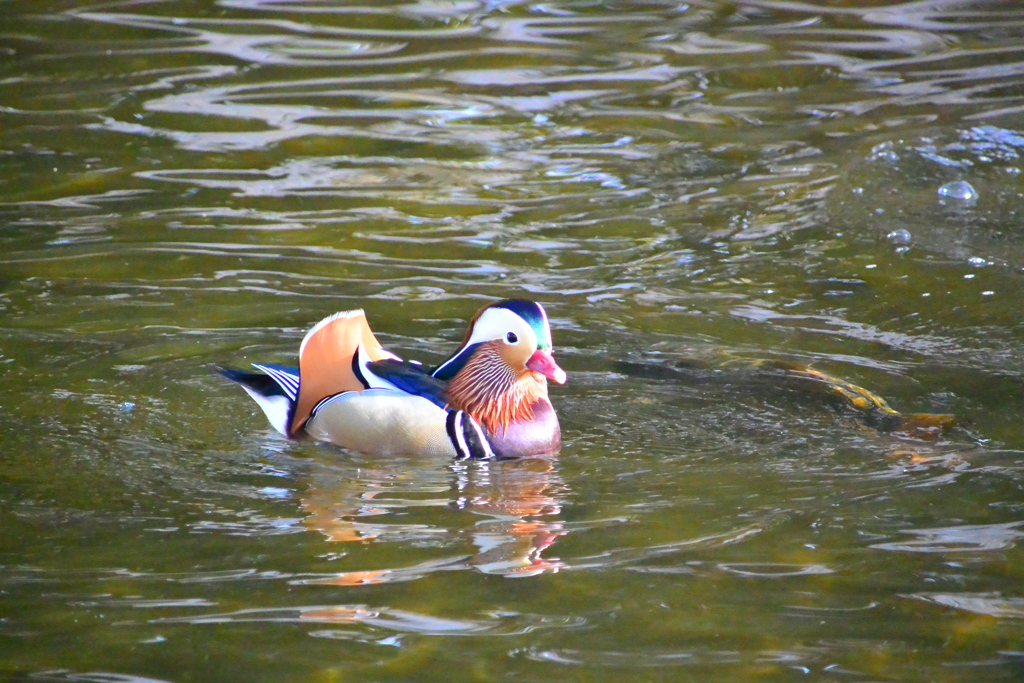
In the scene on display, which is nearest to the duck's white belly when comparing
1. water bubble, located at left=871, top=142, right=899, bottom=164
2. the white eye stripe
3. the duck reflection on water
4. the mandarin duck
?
the mandarin duck

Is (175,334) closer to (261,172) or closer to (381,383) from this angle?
(381,383)

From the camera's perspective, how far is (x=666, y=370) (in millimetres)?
6605

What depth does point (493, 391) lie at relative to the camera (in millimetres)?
5879

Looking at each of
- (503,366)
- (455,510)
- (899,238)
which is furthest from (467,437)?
(899,238)

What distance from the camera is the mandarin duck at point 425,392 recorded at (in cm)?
568

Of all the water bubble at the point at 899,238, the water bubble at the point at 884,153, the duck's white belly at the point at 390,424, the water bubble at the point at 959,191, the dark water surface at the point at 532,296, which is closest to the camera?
the dark water surface at the point at 532,296

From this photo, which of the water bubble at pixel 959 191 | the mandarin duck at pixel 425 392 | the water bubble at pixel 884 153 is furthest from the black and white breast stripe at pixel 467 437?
the water bubble at pixel 884 153

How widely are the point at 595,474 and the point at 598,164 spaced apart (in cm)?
509

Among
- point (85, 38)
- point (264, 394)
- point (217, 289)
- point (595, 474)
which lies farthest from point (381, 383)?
point (85, 38)

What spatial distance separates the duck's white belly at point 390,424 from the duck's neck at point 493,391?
0.64 ft

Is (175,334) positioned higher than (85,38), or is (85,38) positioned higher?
(85,38)

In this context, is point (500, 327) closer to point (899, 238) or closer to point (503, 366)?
point (503, 366)

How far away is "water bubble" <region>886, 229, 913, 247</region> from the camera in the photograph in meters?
8.48

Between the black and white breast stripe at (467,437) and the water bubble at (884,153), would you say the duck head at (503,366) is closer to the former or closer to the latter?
the black and white breast stripe at (467,437)
